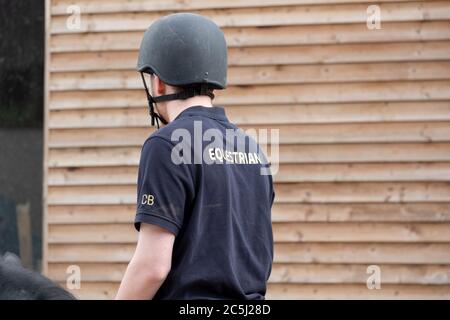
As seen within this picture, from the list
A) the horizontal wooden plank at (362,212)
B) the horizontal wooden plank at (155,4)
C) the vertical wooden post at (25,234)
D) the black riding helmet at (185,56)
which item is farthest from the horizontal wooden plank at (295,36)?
the black riding helmet at (185,56)

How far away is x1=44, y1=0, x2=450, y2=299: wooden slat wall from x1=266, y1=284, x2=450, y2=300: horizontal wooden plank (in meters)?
0.01

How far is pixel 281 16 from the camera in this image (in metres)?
6.76

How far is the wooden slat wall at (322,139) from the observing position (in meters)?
6.56

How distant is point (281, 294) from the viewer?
665cm

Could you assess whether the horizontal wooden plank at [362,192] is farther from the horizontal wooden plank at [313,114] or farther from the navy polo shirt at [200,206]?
the navy polo shirt at [200,206]

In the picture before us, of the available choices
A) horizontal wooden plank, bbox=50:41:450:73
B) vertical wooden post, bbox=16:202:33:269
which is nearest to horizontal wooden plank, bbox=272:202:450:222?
horizontal wooden plank, bbox=50:41:450:73

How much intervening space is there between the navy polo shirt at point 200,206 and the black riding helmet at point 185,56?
0.44 feet

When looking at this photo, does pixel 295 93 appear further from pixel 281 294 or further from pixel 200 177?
pixel 200 177

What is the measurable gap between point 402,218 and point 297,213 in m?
0.84

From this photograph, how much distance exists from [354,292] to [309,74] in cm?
180

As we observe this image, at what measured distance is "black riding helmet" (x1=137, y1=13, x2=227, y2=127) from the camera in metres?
2.70

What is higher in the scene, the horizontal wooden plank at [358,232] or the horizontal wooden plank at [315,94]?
the horizontal wooden plank at [315,94]

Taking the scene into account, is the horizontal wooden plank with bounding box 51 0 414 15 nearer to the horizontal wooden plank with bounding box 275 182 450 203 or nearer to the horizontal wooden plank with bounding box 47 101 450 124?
the horizontal wooden plank with bounding box 47 101 450 124
